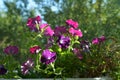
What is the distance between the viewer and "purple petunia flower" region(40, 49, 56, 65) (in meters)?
1.85

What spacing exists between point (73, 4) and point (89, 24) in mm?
889

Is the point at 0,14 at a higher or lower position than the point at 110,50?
higher

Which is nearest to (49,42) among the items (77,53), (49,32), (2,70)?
(49,32)

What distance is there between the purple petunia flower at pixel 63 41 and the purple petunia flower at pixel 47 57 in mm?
154

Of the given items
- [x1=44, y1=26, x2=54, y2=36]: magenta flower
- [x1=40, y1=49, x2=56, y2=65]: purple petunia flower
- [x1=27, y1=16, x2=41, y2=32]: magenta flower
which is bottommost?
[x1=40, y1=49, x2=56, y2=65]: purple petunia flower

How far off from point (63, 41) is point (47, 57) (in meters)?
0.20

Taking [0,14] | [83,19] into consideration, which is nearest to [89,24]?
[83,19]

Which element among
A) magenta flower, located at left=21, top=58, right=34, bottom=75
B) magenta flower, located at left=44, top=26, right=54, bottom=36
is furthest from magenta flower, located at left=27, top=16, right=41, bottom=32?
magenta flower, located at left=21, top=58, right=34, bottom=75

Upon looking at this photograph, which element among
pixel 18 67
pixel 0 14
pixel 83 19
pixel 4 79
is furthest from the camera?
pixel 0 14

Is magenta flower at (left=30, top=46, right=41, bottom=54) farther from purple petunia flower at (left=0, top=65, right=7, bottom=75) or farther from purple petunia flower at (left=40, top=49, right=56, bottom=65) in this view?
purple petunia flower at (left=0, top=65, right=7, bottom=75)

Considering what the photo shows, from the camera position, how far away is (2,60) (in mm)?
2086

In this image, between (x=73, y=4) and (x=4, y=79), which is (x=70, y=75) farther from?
(x=73, y=4)

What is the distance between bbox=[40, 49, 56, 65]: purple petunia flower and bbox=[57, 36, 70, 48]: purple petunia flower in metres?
0.15

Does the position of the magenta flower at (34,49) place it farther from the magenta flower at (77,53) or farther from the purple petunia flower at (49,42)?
the magenta flower at (77,53)
